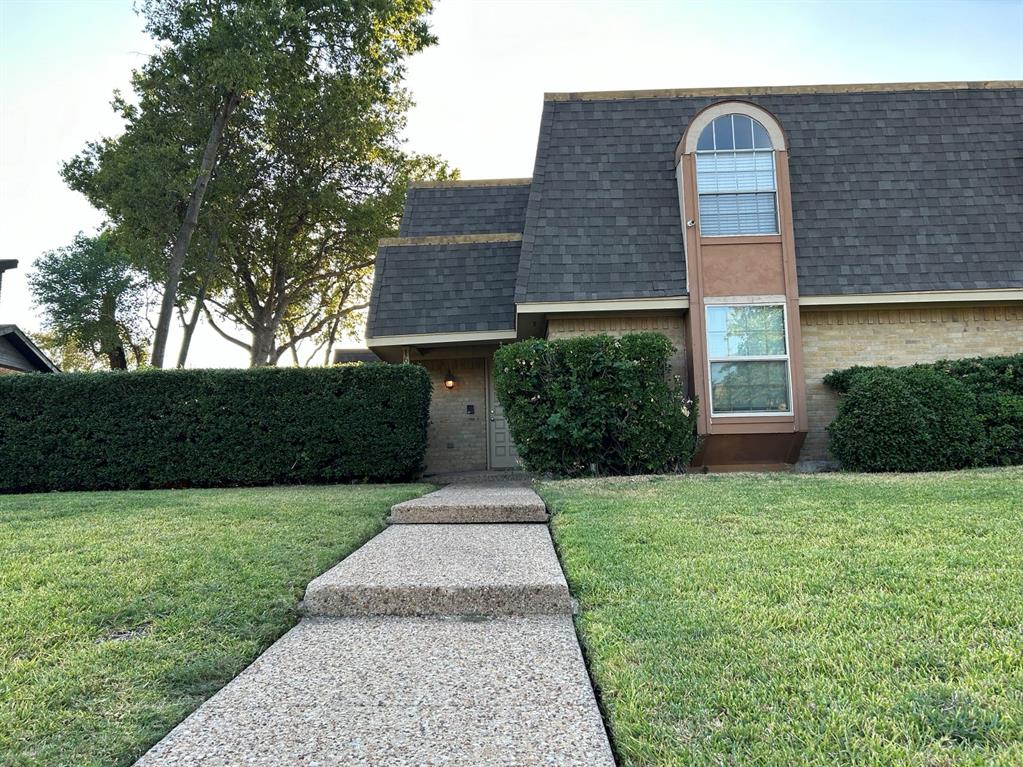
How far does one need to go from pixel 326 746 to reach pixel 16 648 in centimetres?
174

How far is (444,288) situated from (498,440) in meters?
3.10

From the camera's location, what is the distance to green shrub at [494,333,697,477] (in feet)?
27.8

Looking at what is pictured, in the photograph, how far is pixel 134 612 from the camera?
10.4 ft

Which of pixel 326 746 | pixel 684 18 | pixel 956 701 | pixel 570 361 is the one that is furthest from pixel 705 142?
pixel 326 746

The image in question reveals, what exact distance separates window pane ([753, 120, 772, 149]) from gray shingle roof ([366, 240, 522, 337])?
411cm

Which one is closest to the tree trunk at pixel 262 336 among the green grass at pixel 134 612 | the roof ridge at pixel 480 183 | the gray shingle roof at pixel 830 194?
the roof ridge at pixel 480 183

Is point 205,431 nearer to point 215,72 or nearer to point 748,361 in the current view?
point 215,72

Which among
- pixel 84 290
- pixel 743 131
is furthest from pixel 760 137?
pixel 84 290

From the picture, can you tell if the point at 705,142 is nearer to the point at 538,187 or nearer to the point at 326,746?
the point at 538,187

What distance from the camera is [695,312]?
9516mm

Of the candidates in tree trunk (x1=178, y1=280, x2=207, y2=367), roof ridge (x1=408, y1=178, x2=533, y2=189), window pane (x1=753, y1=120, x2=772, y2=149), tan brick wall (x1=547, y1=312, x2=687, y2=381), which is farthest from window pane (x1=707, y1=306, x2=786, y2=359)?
tree trunk (x1=178, y1=280, x2=207, y2=367)

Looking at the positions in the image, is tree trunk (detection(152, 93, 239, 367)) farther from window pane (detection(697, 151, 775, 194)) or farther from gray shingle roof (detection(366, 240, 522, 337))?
window pane (detection(697, 151, 775, 194))

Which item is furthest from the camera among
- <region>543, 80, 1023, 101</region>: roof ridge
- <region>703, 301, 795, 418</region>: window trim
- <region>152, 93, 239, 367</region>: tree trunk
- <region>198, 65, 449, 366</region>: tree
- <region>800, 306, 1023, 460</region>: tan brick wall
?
<region>198, 65, 449, 366</region>: tree

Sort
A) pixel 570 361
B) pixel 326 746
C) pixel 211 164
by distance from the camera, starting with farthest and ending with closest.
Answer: pixel 211 164 → pixel 570 361 → pixel 326 746
